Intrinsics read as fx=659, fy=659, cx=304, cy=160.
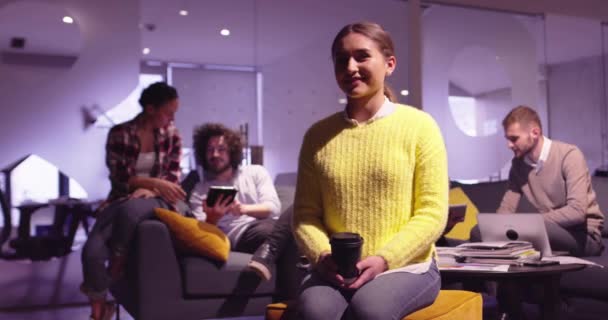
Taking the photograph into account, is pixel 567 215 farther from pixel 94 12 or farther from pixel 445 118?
pixel 94 12

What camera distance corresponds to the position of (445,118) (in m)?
6.16

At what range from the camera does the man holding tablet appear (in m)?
3.71

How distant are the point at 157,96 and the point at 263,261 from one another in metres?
1.13

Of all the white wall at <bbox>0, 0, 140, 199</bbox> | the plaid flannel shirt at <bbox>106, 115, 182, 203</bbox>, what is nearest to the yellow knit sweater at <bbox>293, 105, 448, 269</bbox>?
the plaid flannel shirt at <bbox>106, 115, 182, 203</bbox>

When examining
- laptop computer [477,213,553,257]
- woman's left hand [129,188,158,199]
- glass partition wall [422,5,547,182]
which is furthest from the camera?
glass partition wall [422,5,547,182]

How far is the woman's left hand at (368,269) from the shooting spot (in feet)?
5.77

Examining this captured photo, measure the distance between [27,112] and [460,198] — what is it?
3079 mm

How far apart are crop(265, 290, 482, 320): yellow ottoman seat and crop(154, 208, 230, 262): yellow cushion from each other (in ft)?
4.82

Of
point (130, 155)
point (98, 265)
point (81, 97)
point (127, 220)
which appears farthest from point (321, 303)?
point (81, 97)

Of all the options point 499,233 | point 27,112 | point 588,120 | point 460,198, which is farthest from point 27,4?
point 588,120

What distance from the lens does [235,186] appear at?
393 centimetres

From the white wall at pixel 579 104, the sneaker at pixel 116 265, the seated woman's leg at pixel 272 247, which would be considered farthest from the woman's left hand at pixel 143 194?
the white wall at pixel 579 104

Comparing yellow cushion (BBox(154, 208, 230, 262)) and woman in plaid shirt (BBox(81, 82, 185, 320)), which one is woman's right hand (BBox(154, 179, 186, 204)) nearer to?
woman in plaid shirt (BBox(81, 82, 185, 320))

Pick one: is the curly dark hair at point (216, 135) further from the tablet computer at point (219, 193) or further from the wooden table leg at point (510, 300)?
the wooden table leg at point (510, 300)
